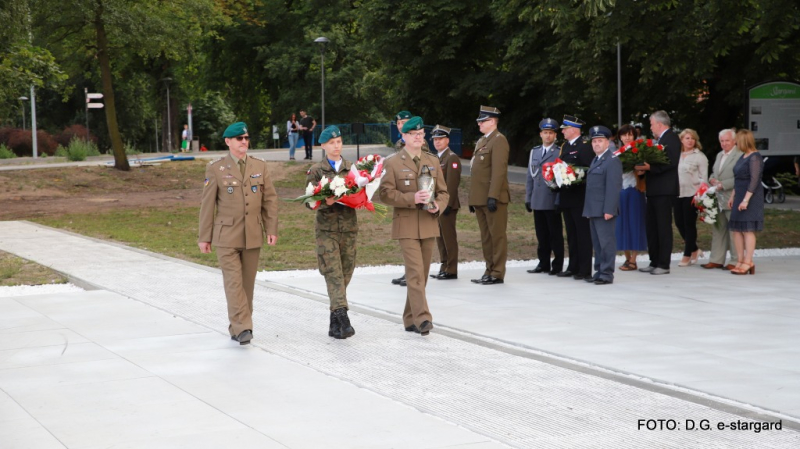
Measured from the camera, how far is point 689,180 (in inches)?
569

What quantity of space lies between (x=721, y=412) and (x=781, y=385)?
0.96m

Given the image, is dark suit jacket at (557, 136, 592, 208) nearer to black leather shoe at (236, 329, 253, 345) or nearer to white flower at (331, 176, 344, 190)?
white flower at (331, 176, 344, 190)

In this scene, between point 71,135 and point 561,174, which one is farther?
point 71,135

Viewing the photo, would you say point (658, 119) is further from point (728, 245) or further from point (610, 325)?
point (610, 325)

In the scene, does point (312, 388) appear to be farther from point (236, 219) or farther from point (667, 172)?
point (667, 172)

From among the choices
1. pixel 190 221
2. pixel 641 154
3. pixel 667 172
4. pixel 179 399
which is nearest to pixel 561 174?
pixel 641 154

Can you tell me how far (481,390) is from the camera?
735 centimetres

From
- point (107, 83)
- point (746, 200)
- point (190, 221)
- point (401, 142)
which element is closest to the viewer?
point (401, 142)

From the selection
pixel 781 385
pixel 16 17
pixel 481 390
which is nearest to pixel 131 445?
pixel 481 390

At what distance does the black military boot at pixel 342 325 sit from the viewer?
30.9ft

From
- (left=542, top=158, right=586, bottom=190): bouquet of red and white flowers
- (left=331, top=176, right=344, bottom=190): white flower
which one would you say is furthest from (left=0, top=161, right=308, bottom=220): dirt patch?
(left=331, top=176, right=344, bottom=190): white flower

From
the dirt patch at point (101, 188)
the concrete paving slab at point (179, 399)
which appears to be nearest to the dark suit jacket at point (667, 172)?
the concrete paving slab at point (179, 399)

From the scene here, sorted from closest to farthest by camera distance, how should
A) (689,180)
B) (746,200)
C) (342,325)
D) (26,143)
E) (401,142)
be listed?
(342,325) → (401,142) → (746,200) → (689,180) → (26,143)

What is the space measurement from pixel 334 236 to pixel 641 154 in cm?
548
